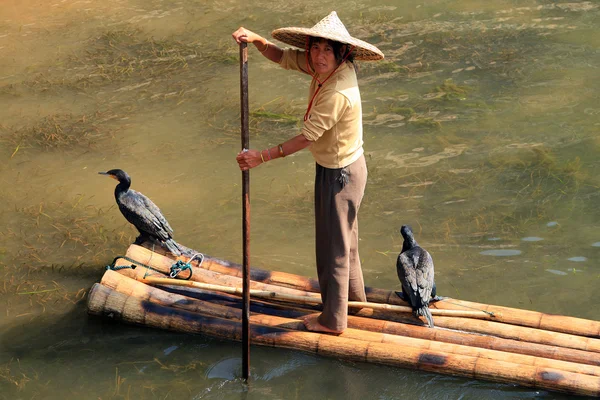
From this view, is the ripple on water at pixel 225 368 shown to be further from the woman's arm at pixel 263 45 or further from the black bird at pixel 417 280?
the woman's arm at pixel 263 45

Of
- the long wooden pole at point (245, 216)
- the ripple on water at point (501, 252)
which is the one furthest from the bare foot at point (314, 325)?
the ripple on water at point (501, 252)

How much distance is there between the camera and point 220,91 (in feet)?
30.1

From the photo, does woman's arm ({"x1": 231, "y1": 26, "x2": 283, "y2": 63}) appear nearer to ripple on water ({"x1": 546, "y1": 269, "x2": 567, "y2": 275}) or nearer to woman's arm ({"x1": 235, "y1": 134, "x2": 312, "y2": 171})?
woman's arm ({"x1": 235, "y1": 134, "x2": 312, "y2": 171})

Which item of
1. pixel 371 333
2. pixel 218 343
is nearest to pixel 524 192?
pixel 371 333

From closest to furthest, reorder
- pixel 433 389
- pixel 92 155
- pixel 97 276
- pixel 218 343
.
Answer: pixel 433 389 < pixel 218 343 < pixel 97 276 < pixel 92 155

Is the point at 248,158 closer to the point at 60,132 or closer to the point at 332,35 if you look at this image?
the point at 332,35

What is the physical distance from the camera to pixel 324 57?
4312 millimetres

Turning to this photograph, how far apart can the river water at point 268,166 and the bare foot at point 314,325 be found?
0.60ft

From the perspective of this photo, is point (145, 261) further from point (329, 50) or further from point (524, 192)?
point (524, 192)

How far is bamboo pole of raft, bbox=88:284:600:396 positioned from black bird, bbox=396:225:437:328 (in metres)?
0.31

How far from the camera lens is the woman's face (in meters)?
4.31

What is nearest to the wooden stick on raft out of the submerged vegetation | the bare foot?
the bare foot

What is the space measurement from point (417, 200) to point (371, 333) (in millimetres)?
2304

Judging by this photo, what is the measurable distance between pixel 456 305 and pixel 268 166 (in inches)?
123
